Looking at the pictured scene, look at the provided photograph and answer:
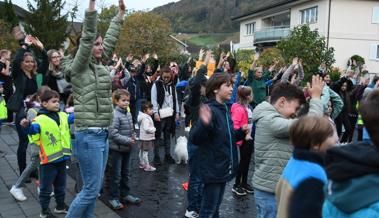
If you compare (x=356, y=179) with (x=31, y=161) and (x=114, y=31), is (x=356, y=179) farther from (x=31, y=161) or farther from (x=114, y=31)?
(x=31, y=161)

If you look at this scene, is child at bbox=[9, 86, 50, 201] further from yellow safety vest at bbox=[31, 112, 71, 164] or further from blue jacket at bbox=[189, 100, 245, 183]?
blue jacket at bbox=[189, 100, 245, 183]

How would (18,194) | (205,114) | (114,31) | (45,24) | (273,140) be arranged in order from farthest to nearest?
(45,24), (18,194), (114,31), (205,114), (273,140)

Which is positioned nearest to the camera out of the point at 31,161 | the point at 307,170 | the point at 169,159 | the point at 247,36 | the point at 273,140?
the point at 307,170

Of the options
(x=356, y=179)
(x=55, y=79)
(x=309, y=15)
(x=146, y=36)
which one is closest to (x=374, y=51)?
(x=309, y=15)

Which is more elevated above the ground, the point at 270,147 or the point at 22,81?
the point at 22,81

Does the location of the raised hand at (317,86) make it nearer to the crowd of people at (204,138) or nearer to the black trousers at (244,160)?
the crowd of people at (204,138)

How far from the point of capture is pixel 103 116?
14.4 ft

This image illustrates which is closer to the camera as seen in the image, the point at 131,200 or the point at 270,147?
the point at 270,147

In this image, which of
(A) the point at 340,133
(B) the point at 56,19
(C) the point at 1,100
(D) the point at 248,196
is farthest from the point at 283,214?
(B) the point at 56,19

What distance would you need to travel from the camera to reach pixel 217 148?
441 centimetres

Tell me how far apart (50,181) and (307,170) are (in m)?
3.61

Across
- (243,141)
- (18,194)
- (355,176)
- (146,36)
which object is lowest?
(18,194)

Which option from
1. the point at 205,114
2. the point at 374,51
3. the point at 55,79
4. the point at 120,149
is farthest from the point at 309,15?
the point at 205,114

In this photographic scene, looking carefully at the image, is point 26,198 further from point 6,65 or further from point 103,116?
point 6,65
